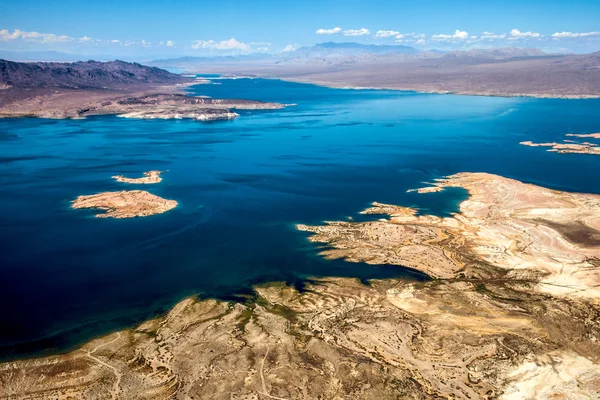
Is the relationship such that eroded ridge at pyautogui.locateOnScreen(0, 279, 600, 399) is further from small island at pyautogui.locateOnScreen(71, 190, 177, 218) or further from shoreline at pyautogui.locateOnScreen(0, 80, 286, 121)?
shoreline at pyautogui.locateOnScreen(0, 80, 286, 121)

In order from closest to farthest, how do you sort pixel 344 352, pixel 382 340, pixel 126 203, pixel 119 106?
1. pixel 344 352
2. pixel 382 340
3. pixel 126 203
4. pixel 119 106

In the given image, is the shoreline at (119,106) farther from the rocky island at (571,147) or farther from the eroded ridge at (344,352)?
the eroded ridge at (344,352)

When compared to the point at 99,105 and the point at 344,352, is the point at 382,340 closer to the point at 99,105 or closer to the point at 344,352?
Result: the point at 344,352

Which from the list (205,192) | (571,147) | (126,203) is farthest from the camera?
(571,147)

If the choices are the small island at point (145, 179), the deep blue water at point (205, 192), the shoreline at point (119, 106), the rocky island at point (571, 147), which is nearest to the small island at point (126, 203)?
the deep blue water at point (205, 192)

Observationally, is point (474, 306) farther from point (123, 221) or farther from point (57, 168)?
point (57, 168)

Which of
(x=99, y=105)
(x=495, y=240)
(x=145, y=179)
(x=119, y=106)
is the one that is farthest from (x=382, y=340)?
(x=99, y=105)
